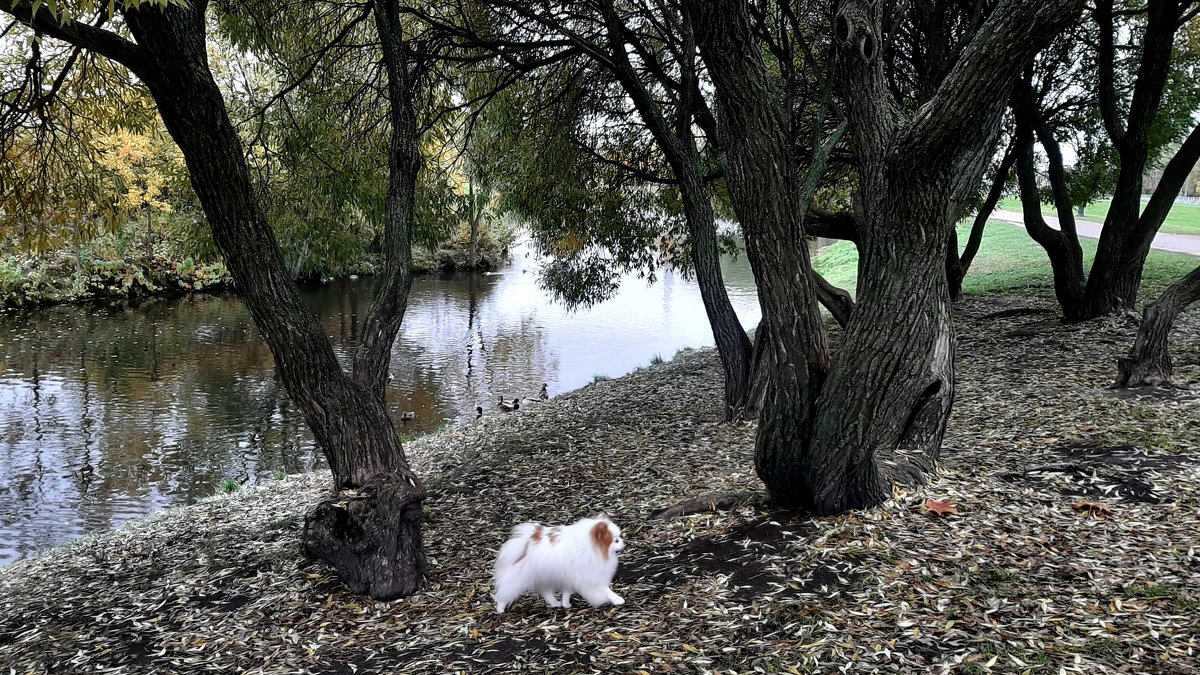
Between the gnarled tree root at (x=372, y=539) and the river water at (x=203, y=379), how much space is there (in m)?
6.05

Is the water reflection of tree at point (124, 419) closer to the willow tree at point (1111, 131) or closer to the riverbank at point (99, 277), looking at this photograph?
the riverbank at point (99, 277)

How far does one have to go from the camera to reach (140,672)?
4.14 m

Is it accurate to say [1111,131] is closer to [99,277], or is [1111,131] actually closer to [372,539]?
[372,539]

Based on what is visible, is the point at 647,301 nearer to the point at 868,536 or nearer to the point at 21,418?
the point at 21,418

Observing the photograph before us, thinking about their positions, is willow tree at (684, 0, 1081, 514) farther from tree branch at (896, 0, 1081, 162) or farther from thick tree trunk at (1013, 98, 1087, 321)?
thick tree trunk at (1013, 98, 1087, 321)

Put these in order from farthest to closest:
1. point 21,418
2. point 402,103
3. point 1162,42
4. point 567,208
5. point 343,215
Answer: point 21,418 → point 567,208 → point 1162,42 → point 343,215 → point 402,103

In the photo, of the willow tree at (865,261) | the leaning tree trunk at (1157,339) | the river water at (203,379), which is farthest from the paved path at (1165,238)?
the willow tree at (865,261)

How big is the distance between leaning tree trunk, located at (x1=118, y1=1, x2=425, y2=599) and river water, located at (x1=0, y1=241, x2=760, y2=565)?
19.8ft

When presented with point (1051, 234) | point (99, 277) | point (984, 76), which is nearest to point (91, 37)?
point (984, 76)

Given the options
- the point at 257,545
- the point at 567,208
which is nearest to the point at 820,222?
the point at 567,208

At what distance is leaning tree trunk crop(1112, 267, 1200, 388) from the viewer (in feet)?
23.8

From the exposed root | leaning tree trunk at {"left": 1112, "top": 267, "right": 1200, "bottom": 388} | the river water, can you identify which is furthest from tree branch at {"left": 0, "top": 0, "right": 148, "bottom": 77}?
the exposed root

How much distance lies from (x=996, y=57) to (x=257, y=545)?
19.9ft

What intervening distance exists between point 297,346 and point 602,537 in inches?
96.6
